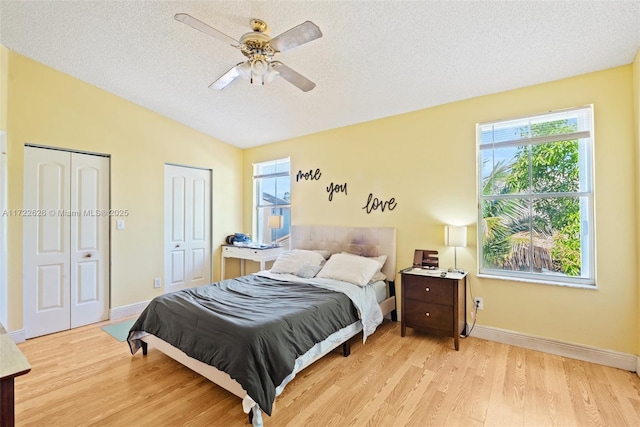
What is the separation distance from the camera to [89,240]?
3.63 meters

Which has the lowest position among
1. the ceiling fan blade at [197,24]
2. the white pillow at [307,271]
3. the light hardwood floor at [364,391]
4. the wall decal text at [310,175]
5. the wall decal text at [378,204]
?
the light hardwood floor at [364,391]

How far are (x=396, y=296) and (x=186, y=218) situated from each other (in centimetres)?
325

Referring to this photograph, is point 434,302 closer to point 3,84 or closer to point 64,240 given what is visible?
point 64,240

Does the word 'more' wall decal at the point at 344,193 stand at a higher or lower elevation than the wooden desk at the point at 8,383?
higher

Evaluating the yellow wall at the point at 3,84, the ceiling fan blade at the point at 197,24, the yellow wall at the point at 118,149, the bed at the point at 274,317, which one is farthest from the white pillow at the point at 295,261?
the yellow wall at the point at 3,84

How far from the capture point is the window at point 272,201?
485 cm

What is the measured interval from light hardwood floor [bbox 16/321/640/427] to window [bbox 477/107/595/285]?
84 centimetres

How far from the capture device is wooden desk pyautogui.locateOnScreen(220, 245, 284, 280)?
4.46m

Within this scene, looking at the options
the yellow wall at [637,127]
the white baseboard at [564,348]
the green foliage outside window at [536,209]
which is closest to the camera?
the yellow wall at [637,127]

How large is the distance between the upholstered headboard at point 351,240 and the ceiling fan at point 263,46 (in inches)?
80.3

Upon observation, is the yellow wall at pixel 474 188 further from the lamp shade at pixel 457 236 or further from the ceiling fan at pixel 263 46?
the ceiling fan at pixel 263 46

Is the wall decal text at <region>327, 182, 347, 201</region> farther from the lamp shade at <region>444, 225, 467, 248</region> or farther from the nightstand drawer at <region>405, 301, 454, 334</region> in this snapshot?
the nightstand drawer at <region>405, 301, 454, 334</region>

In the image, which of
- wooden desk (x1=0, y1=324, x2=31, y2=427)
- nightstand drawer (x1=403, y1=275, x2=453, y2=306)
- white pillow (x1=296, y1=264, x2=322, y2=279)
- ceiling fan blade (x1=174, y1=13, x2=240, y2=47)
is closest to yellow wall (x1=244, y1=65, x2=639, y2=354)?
nightstand drawer (x1=403, y1=275, x2=453, y2=306)

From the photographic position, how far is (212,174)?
4934 mm
